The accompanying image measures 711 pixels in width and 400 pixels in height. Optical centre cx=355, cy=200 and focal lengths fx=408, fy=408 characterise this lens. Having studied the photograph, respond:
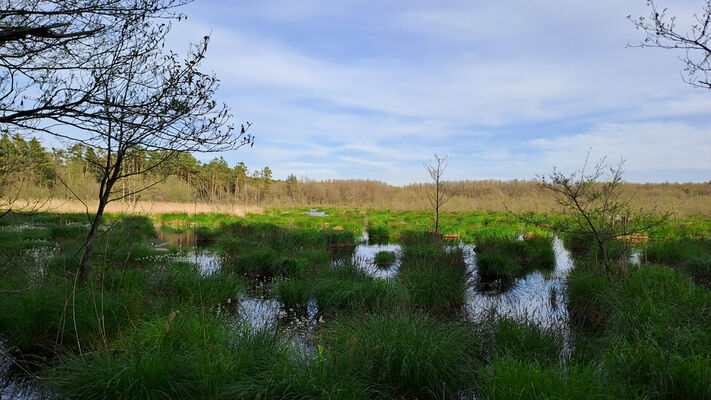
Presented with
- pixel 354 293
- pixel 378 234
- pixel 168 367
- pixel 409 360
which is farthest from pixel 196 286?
pixel 378 234

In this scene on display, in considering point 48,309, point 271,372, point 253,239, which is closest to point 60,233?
point 253,239

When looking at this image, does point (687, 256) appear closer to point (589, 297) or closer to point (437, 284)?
point (589, 297)

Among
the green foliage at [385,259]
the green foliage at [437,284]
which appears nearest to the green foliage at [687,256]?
the green foliage at [437,284]

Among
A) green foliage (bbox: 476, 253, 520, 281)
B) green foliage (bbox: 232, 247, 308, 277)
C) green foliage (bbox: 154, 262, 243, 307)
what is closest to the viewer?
green foliage (bbox: 154, 262, 243, 307)

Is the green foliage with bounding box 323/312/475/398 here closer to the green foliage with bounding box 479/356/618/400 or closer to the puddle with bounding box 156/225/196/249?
the green foliage with bounding box 479/356/618/400

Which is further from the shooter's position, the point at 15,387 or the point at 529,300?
the point at 529,300

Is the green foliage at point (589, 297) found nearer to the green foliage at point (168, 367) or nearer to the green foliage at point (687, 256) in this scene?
the green foliage at point (687, 256)

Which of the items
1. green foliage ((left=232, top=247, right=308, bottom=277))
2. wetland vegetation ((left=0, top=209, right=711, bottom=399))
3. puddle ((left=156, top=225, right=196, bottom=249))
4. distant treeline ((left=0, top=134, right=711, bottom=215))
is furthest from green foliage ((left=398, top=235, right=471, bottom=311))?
distant treeline ((left=0, top=134, right=711, bottom=215))

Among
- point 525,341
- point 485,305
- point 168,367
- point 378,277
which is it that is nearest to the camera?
point 168,367

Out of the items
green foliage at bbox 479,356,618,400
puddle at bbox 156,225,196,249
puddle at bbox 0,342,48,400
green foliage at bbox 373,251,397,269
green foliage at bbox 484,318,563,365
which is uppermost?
green foliage at bbox 479,356,618,400

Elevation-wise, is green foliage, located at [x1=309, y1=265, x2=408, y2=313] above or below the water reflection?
above

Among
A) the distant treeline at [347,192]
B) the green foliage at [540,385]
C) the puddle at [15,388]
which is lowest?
the puddle at [15,388]

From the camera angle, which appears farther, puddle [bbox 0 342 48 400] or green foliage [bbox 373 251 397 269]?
green foliage [bbox 373 251 397 269]

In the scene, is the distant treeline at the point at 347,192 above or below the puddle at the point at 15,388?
above
